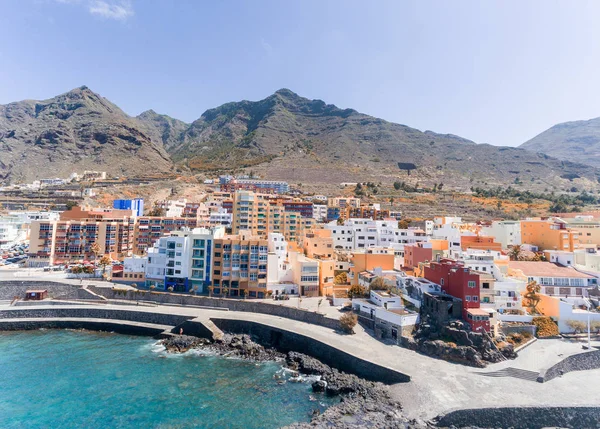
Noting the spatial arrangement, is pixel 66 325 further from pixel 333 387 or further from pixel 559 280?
pixel 559 280

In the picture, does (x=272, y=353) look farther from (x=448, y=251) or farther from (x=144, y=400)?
(x=448, y=251)

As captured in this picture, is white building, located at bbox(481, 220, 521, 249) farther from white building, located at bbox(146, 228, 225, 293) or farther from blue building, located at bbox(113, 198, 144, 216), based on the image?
blue building, located at bbox(113, 198, 144, 216)

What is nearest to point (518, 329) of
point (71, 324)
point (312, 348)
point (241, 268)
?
point (312, 348)

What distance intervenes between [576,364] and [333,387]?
17474 mm

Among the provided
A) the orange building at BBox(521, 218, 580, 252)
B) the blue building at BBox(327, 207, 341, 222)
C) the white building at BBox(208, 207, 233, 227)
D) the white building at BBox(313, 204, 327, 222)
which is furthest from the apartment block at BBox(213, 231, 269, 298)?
the orange building at BBox(521, 218, 580, 252)

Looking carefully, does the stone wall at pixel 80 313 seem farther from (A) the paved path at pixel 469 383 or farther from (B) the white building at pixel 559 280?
(B) the white building at pixel 559 280

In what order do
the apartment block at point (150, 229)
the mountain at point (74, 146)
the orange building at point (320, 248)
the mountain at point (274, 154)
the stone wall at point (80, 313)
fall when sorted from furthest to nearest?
the mountain at point (274, 154) → the mountain at point (74, 146) → the apartment block at point (150, 229) → the orange building at point (320, 248) → the stone wall at point (80, 313)

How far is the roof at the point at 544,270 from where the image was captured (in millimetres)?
31905

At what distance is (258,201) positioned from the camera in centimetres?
5416

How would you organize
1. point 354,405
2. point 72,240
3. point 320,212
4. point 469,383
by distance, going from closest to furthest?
1. point 354,405
2. point 469,383
3. point 72,240
4. point 320,212

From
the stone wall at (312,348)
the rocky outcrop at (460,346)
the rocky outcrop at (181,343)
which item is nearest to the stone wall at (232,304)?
the stone wall at (312,348)

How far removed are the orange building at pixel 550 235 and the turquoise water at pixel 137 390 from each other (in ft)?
129

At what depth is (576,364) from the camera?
23.2 m

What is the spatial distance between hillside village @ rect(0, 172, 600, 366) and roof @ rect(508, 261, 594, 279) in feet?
0.53
